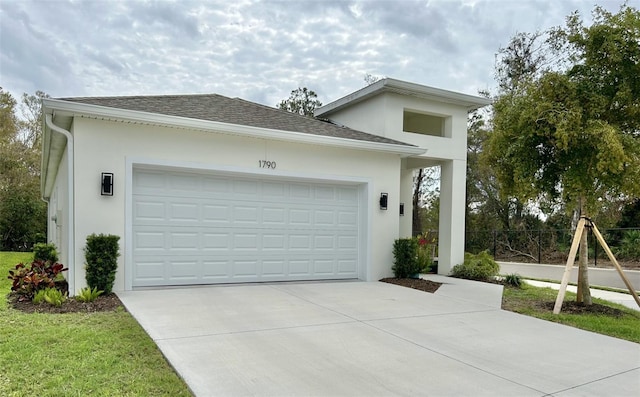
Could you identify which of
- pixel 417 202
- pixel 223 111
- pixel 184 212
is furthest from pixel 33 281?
pixel 417 202

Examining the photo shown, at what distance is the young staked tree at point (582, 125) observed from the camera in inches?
262

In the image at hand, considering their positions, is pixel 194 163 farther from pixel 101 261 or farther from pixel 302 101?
pixel 302 101

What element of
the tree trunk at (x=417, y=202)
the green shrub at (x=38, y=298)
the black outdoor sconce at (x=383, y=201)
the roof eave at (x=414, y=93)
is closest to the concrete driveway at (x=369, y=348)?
the green shrub at (x=38, y=298)

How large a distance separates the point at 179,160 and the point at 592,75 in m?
7.49

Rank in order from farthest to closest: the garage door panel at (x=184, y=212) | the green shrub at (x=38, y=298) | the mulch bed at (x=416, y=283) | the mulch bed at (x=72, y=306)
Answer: the mulch bed at (x=416, y=283), the garage door panel at (x=184, y=212), the green shrub at (x=38, y=298), the mulch bed at (x=72, y=306)

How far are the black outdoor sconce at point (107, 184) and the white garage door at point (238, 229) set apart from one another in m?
0.46

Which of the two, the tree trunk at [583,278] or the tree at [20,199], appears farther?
the tree at [20,199]

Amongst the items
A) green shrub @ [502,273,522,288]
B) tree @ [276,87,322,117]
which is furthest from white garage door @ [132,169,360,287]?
tree @ [276,87,322,117]

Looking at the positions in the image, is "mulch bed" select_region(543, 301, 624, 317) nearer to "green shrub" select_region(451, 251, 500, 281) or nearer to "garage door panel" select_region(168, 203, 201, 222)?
"green shrub" select_region(451, 251, 500, 281)

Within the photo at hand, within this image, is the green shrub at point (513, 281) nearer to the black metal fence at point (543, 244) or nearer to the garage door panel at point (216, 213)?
the black metal fence at point (543, 244)

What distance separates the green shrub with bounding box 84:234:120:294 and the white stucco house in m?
0.35

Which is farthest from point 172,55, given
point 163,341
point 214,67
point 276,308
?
point 163,341

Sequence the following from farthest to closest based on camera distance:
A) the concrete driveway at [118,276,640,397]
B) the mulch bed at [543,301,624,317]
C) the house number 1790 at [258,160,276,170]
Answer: the house number 1790 at [258,160,276,170] < the mulch bed at [543,301,624,317] < the concrete driveway at [118,276,640,397]

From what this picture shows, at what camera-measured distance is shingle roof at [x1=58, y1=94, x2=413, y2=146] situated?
820 cm
